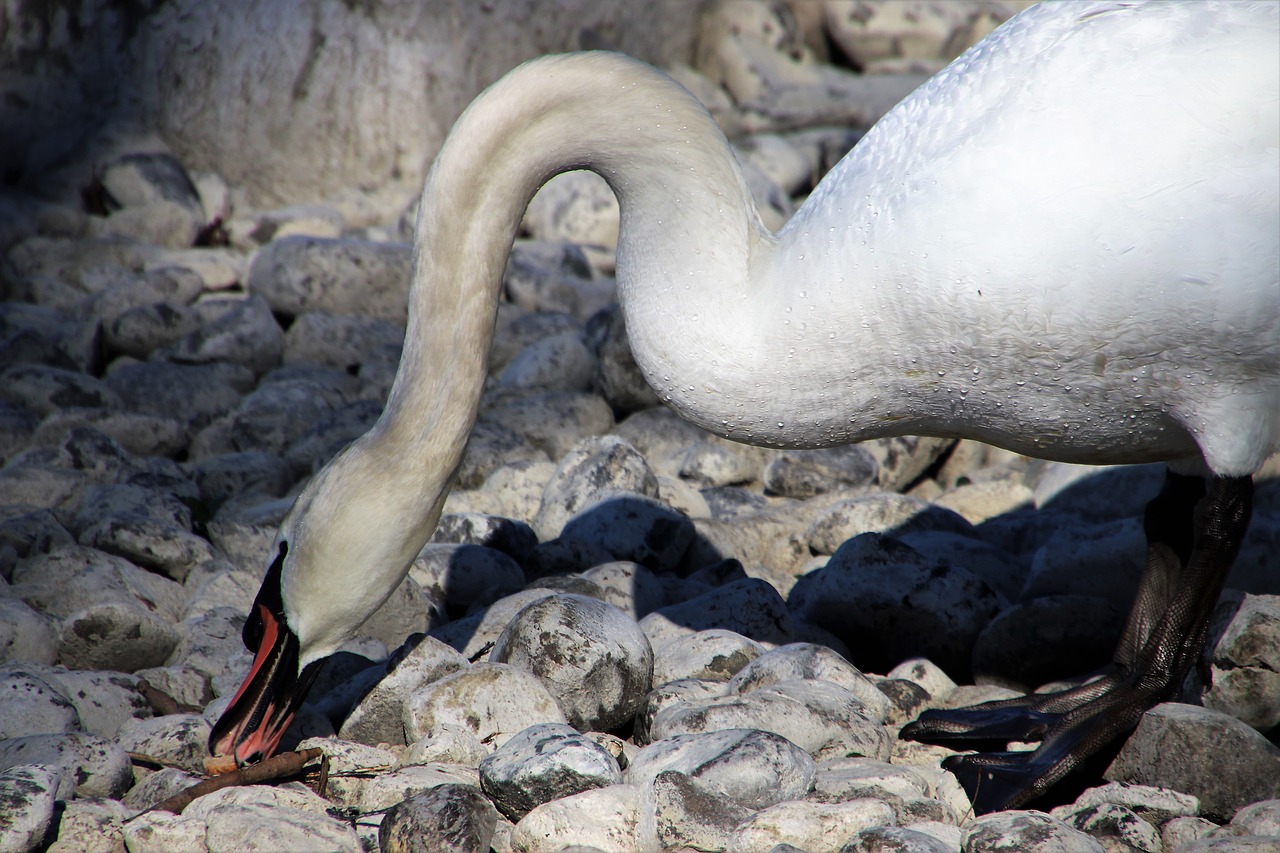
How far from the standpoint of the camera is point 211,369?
257 inches

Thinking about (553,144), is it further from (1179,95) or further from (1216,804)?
(1216,804)

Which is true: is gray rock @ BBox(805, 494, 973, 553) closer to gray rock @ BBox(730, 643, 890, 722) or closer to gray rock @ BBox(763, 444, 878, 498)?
gray rock @ BBox(763, 444, 878, 498)

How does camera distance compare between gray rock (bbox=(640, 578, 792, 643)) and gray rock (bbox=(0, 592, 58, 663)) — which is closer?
gray rock (bbox=(0, 592, 58, 663))

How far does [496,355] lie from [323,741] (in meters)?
4.00

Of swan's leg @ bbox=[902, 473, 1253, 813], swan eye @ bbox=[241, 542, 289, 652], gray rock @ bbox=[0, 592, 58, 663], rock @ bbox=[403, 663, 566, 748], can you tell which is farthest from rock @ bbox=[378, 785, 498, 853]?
gray rock @ bbox=[0, 592, 58, 663]

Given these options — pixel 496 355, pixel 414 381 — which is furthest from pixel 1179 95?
pixel 496 355

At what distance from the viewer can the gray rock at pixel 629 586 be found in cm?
438

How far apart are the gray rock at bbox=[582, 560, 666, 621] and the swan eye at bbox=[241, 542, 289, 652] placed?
131 centimetres

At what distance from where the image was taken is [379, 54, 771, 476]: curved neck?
3307mm

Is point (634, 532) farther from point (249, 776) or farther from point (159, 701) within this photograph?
point (249, 776)

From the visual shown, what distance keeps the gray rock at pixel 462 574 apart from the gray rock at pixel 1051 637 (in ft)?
5.46

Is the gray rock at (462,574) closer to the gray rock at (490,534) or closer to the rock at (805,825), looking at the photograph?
the gray rock at (490,534)

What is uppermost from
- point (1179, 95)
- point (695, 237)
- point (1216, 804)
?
point (1179, 95)

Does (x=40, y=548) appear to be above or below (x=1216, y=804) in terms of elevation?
below
